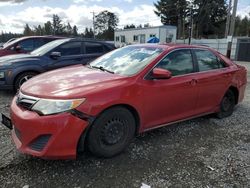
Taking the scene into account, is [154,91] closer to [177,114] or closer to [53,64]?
[177,114]

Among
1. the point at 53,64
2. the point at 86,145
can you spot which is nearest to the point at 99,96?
the point at 86,145

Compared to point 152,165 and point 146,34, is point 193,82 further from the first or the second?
point 146,34

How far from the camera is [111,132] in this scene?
3250mm

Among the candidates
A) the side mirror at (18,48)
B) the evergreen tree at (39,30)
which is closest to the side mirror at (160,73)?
the side mirror at (18,48)

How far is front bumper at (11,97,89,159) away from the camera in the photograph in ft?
8.98

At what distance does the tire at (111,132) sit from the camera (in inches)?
121

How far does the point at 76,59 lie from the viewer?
7.17 m

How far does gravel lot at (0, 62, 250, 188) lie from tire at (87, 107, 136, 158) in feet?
0.51

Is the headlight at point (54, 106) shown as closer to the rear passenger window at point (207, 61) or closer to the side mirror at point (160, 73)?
the side mirror at point (160, 73)

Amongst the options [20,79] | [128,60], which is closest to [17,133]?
[128,60]

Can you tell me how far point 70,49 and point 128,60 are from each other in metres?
3.65

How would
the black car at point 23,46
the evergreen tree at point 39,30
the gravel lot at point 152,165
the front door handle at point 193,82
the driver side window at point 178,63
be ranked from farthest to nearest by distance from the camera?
1. the evergreen tree at point 39,30
2. the black car at point 23,46
3. the front door handle at point 193,82
4. the driver side window at point 178,63
5. the gravel lot at point 152,165

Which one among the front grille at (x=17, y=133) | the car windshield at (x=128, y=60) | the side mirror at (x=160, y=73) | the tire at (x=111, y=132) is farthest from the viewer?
the car windshield at (x=128, y=60)

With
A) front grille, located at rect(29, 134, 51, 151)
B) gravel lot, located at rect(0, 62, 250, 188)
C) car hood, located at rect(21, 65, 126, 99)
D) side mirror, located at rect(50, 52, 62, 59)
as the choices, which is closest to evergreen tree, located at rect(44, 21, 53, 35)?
side mirror, located at rect(50, 52, 62, 59)
